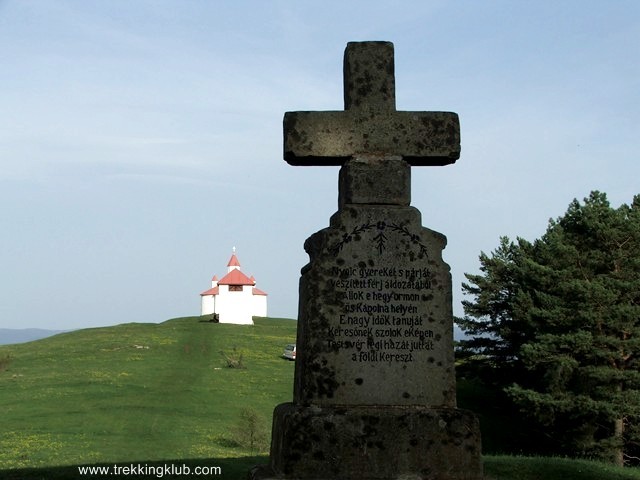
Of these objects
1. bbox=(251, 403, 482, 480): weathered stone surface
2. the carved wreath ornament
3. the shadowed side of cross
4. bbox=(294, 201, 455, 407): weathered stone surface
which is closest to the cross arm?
the shadowed side of cross

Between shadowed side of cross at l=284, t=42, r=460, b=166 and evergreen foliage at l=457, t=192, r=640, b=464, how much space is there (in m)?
31.0

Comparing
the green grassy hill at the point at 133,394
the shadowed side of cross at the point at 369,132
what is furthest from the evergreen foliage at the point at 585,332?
the shadowed side of cross at the point at 369,132

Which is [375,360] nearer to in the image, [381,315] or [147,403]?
[381,315]

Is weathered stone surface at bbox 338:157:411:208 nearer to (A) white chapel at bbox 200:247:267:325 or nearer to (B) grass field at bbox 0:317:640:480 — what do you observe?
(B) grass field at bbox 0:317:640:480

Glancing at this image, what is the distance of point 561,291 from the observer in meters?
40.0

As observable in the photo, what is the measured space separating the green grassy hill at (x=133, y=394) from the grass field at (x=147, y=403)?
0.07 metres

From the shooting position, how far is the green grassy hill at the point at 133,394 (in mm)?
27953

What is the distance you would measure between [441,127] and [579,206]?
37.4 m

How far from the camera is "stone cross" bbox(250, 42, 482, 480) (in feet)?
22.5

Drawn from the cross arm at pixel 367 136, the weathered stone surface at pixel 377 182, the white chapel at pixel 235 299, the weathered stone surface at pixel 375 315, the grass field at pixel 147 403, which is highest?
the white chapel at pixel 235 299

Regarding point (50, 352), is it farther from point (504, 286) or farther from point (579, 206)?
point (579, 206)

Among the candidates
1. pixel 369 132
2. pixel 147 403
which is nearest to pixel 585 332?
pixel 147 403

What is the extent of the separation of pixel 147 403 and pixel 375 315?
3467 centimetres

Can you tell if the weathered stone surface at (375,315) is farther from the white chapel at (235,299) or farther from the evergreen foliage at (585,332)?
the white chapel at (235,299)
